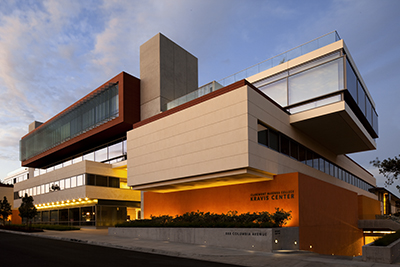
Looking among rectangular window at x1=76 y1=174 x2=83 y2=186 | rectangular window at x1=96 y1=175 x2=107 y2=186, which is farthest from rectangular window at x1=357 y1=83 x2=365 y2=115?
rectangular window at x1=76 y1=174 x2=83 y2=186

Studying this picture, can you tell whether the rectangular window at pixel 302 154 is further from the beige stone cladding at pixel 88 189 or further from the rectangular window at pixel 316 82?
the beige stone cladding at pixel 88 189

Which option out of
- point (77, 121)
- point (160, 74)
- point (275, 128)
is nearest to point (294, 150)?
point (275, 128)

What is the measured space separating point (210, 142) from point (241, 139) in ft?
9.32

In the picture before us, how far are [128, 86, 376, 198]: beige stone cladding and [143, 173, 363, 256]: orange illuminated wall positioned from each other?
1.72m

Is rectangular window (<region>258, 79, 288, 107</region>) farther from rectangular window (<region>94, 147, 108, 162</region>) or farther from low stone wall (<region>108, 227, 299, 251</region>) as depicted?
rectangular window (<region>94, 147, 108, 162</region>)

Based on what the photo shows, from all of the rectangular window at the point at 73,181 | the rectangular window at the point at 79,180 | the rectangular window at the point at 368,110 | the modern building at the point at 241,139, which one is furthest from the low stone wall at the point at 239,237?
the rectangular window at the point at 73,181

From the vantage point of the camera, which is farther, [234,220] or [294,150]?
[294,150]

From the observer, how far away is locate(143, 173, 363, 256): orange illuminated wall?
70.0 feet

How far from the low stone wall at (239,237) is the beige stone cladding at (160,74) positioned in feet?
53.2

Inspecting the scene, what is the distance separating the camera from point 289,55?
27.1 m

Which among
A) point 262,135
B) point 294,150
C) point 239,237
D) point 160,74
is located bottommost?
point 239,237

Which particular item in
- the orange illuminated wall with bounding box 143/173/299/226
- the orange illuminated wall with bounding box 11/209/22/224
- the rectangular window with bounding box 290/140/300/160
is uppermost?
the rectangular window with bounding box 290/140/300/160

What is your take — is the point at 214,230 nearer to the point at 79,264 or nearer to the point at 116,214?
the point at 79,264

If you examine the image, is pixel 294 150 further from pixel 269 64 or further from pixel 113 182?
pixel 113 182
